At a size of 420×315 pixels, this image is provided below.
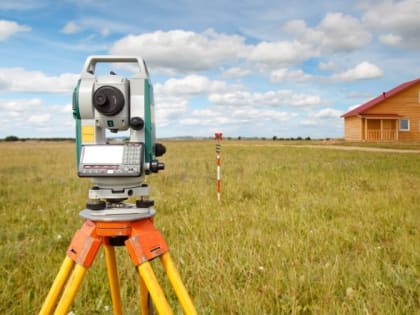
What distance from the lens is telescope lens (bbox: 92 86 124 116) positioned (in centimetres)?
183

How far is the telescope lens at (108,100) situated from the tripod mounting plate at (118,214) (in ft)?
1.71

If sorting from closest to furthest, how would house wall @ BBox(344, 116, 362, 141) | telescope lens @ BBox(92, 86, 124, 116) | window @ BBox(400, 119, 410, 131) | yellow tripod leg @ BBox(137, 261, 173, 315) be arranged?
yellow tripod leg @ BBox(137, 261, 173, 315) < telescope lens @ BBox(92, 86, 124, 116) < house wall @ BBox(344, 116, 362, 141) < window @ BBox(400, 119, 410, 131)

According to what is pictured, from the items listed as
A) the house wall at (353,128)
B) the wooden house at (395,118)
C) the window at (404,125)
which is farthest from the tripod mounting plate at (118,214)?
the window at (404,125)

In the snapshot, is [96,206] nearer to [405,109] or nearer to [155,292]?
[155,292]

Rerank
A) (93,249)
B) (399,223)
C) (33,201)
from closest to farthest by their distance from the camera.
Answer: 1. (93,249)
2. (399,223)
3. (33,201)

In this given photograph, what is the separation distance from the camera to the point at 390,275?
329 cm

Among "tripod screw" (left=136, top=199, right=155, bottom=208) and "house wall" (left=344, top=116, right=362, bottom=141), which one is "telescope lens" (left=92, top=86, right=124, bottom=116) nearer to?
"tripod screw" (left=136, top=199, right=155, bottom=208)

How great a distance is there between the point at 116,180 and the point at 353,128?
4302 centimetres

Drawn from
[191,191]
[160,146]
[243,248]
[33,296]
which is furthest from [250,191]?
[160,146]

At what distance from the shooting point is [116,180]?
1847mm

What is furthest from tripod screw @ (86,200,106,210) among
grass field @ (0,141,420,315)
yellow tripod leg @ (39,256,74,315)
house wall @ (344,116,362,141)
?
house wall @ (344,116,362,141)

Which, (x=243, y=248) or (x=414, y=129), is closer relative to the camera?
(x=243, y=248)

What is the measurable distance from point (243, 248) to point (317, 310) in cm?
127

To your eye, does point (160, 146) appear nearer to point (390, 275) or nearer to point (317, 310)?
point (317, 310)
